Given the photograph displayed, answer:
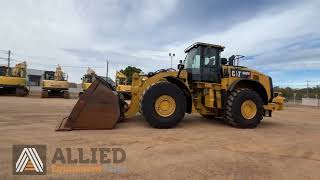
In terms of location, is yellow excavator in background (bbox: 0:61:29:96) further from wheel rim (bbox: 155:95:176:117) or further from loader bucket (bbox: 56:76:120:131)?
wheel rim (bbox: 155:95:176:117)

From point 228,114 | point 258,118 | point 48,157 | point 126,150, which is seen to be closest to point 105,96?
point 126,150

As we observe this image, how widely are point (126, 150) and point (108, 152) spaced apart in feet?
1.26

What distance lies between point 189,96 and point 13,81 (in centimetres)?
2391

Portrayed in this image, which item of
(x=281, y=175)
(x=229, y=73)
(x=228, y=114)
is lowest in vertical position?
(x=281, y=175)

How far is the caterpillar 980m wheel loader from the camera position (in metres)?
8.49

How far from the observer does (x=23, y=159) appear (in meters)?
5.20

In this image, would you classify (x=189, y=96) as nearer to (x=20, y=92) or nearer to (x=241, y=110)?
(x=241, y=110)

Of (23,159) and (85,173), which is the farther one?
(23,159)

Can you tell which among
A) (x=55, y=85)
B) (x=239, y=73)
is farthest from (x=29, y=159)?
(x=55, y=85)

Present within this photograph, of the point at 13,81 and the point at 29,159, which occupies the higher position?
the point at 13,81

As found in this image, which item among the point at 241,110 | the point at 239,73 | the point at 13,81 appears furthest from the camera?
the point at 13,81

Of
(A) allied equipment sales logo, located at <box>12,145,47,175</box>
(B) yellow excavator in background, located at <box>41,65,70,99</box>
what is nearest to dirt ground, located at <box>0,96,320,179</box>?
(A) allied equipment sales logo, located at <box>12,145,47,175</box>

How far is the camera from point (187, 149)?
650cm

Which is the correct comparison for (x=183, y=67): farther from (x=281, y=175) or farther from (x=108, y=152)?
(x=281, y=175)
